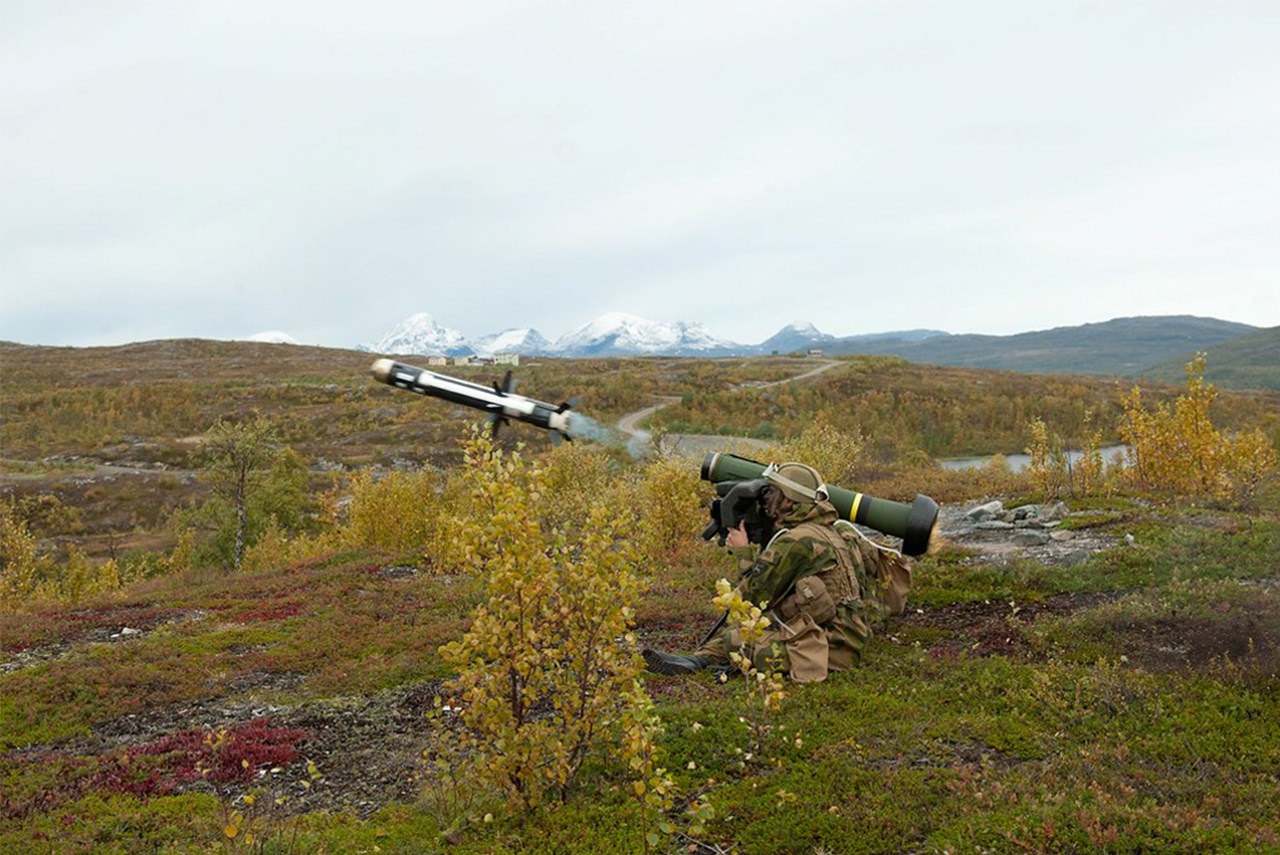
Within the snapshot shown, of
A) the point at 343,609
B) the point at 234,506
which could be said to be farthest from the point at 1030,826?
the point at 234,506

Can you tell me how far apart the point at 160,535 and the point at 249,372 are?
8531cm

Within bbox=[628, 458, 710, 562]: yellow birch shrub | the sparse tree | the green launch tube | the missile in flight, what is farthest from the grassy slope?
the sparse tree

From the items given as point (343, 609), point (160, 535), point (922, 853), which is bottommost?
point (160, 535)

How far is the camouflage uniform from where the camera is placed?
1002 centimetres

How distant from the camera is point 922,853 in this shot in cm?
614

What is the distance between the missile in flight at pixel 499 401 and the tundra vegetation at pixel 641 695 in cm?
152

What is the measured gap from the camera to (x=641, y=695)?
6203mm

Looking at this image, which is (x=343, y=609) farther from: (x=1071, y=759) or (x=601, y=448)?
(x=601, y=448)

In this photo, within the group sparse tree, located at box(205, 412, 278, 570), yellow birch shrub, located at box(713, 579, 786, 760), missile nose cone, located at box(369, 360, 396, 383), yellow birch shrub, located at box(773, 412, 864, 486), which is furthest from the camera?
sparse tree, located at box(205, 412, 278, 570)

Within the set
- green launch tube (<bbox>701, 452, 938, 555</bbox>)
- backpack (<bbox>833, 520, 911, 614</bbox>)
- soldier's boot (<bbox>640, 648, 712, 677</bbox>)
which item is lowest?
soldier's boot (<bbox>640, 648, 712, 677</bbox>)

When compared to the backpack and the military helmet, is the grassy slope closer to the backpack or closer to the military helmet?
the backpack

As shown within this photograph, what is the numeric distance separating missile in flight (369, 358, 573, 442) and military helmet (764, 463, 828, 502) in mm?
3043

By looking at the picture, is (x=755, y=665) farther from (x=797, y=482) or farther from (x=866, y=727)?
(x=797, y=482)

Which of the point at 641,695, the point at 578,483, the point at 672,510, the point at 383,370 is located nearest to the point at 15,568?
the point at 578,483
